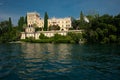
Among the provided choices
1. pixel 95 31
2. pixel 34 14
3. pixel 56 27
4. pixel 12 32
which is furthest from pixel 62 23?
pixel 95 31

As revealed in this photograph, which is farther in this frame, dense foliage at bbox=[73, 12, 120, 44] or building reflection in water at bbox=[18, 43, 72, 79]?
dense foliage at bbox=[73, 12, 120, 44]

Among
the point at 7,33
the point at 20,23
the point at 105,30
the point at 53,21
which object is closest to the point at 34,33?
the point at 20,23

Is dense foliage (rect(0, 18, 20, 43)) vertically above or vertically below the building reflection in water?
above

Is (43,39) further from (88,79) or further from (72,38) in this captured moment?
(88,79)

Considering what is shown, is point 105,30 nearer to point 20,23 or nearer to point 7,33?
point 7,33

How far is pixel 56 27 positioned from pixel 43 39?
18.9 meters

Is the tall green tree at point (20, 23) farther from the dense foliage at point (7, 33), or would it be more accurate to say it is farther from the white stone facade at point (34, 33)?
the dense foliage at point (7, 33)

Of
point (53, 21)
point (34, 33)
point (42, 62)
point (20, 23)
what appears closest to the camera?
point (42, 62)

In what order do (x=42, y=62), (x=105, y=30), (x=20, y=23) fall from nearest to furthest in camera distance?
1. (x=42, y=62)
2. (x=105, y=30)
3. (x=20, y=23)

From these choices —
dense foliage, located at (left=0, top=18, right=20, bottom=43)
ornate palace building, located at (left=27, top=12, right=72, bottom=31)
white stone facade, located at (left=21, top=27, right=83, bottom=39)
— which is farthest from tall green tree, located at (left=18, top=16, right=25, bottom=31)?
ornate palace building, located at (left=27, top=12, right=72, bottom=31)

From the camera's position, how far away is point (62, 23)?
4729 inches

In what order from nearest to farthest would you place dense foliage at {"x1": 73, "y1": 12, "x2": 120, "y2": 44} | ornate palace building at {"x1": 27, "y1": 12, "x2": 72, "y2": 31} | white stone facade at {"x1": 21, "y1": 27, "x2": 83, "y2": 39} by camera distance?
dense foliage at {"x1": 73, "y1": 12, "x2": 120, "y2": 44} < white stone facade at {"x1": 21, "y1": 27, "x2": 83, "y2": 39} < ornate palace building at {"x1": 27, "y1": 12, "x2": 72, "y2": 31}

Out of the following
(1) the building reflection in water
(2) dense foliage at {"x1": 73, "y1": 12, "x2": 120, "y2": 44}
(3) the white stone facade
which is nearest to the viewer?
(1) the building reflection in water

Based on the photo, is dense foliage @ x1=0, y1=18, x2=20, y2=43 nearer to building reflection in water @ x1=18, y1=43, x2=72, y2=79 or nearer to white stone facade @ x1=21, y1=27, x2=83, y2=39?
white stone facade @ x1=21, y1=27, x2=83, y2=39
